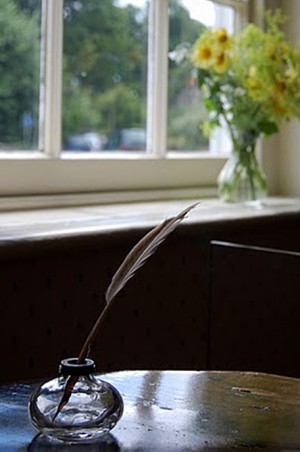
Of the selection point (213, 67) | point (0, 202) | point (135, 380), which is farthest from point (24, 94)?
point (135, 380)

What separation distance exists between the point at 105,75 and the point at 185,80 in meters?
0.42


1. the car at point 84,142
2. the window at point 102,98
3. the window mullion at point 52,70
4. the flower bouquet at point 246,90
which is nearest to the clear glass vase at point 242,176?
the flower bouquet at point 246,90

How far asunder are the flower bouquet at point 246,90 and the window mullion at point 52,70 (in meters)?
0.49

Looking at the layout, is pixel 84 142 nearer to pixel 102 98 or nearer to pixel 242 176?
pixel 102 98

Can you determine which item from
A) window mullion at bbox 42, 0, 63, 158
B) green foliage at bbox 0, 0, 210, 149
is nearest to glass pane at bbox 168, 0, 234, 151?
green foliage at bbox 0, 0, 210, 149

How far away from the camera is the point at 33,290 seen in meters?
1.84

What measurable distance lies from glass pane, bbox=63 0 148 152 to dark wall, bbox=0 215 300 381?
1.66 ft

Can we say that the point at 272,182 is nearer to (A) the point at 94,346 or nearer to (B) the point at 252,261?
(B) the point at 252,261

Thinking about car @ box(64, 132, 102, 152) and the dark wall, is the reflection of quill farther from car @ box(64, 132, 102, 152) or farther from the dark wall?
car @ box(64, 132, 102, 152)

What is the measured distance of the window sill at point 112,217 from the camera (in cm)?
185

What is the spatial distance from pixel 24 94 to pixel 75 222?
47 cm

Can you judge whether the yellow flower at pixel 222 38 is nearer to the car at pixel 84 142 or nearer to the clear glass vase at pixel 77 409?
the car at pixel 84 142

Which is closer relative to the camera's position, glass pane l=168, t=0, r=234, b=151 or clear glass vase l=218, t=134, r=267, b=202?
clear glass vase l=218, t=134, r=267, b=202

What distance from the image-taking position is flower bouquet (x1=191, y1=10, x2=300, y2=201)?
Result: 2697mm
